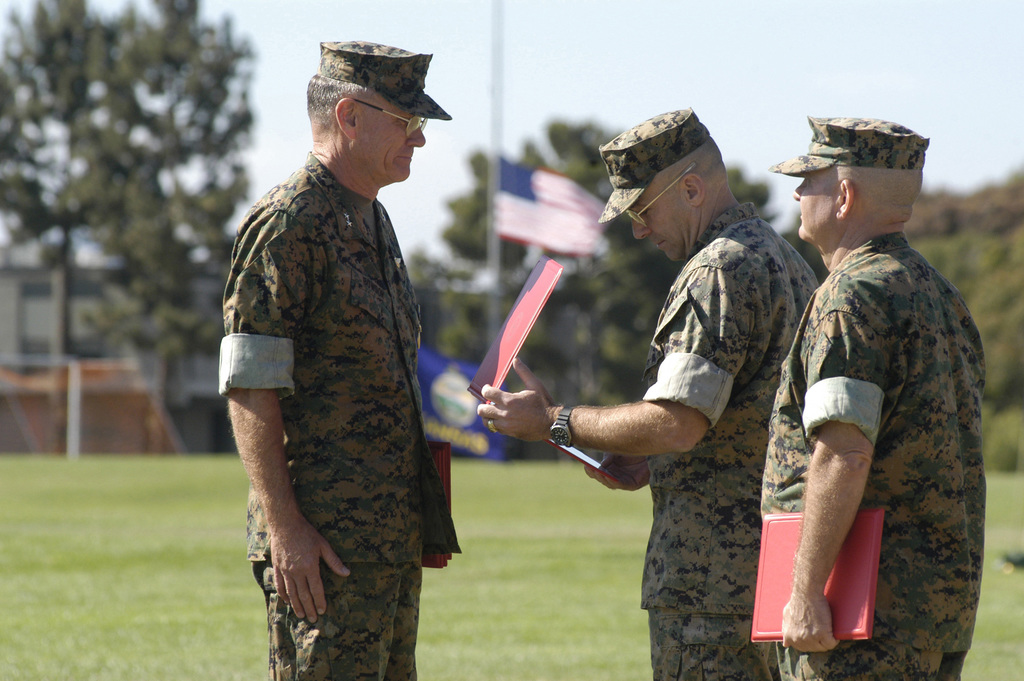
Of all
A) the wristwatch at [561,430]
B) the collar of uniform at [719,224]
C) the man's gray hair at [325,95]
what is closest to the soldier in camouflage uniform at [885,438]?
the collar of uniform at [719,224]

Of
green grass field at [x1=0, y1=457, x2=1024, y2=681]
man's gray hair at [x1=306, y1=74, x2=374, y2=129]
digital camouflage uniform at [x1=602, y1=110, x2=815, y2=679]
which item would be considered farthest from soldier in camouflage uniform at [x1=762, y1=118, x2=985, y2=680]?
green grass field at [x1=0, y1=457, x2=1024, y2=681]

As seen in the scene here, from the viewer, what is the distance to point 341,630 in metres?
3.40

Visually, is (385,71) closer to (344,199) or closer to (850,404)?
(344,199)

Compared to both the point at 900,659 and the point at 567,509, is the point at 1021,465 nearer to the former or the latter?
the point at 567,509

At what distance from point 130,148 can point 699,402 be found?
46.9 meters

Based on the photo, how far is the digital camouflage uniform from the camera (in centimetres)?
345

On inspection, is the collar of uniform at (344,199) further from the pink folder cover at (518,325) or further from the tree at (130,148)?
the tree at (130,148)

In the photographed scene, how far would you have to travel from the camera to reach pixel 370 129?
3.66 metres

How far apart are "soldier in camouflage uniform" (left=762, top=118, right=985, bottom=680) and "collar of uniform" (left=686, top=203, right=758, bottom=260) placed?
58 centimetres

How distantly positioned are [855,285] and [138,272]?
154ft

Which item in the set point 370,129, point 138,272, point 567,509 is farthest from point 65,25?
point 370,129

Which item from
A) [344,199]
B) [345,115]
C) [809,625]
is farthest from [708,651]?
[345,115]

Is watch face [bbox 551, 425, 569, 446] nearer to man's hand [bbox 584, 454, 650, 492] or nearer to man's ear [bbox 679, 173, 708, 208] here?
man's hand [bbox 584, 454, 650, 492]

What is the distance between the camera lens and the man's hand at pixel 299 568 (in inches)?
132
